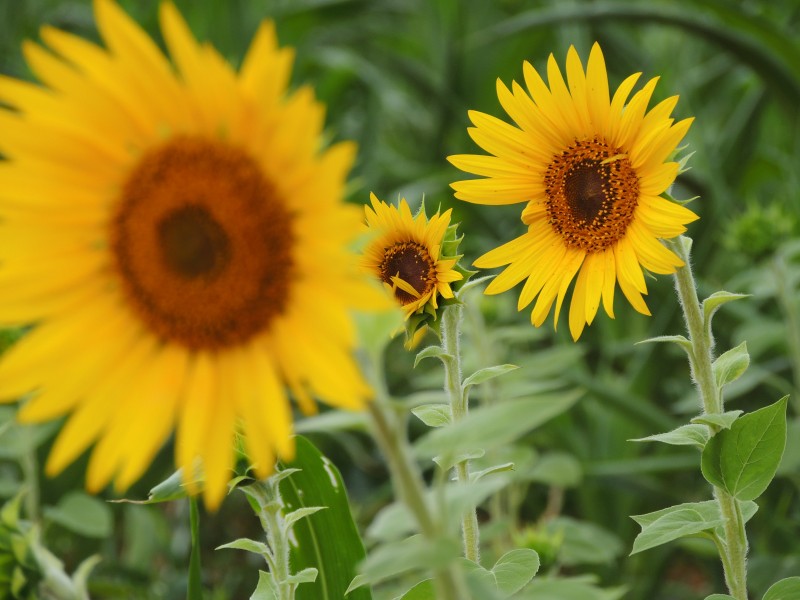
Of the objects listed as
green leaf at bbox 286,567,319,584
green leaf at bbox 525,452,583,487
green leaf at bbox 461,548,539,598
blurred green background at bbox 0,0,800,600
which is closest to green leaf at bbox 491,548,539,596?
green leaf at bbox 461,548,539,598

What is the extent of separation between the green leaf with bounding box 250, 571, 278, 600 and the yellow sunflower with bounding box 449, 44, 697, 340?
0.72 ft

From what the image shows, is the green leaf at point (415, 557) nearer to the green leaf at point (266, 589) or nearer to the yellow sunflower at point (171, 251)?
the yellow sunflower at point (171, 251)

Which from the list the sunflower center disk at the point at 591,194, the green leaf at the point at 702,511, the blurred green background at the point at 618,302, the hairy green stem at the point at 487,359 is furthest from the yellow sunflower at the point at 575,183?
the hairy green stem at the point at 487,359

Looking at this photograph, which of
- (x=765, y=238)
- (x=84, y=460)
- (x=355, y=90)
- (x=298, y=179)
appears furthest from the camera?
(x=355, y=90)


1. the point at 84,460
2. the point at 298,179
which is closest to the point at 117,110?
the point at 298,179

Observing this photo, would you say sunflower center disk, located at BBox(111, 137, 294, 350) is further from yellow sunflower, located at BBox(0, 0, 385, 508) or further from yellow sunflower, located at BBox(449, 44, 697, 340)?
yellow sunflower, located at BBox(449, 44, 697, 340)

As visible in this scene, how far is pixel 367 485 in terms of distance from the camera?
1.70 meters

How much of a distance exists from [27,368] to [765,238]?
103 cm

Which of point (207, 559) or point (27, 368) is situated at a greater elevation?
point (27, 368)

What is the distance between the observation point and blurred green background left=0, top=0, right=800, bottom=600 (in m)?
1.37

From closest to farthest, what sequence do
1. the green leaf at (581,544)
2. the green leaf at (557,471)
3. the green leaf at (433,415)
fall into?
the green leaf at (433,415), the green leaf at (581,544), the green leaf at (557,471)

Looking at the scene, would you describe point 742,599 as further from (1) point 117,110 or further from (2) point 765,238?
(2) point 765,238

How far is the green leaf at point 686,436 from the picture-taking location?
595 millimetres

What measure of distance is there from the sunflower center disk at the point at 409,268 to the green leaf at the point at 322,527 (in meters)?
0.12
